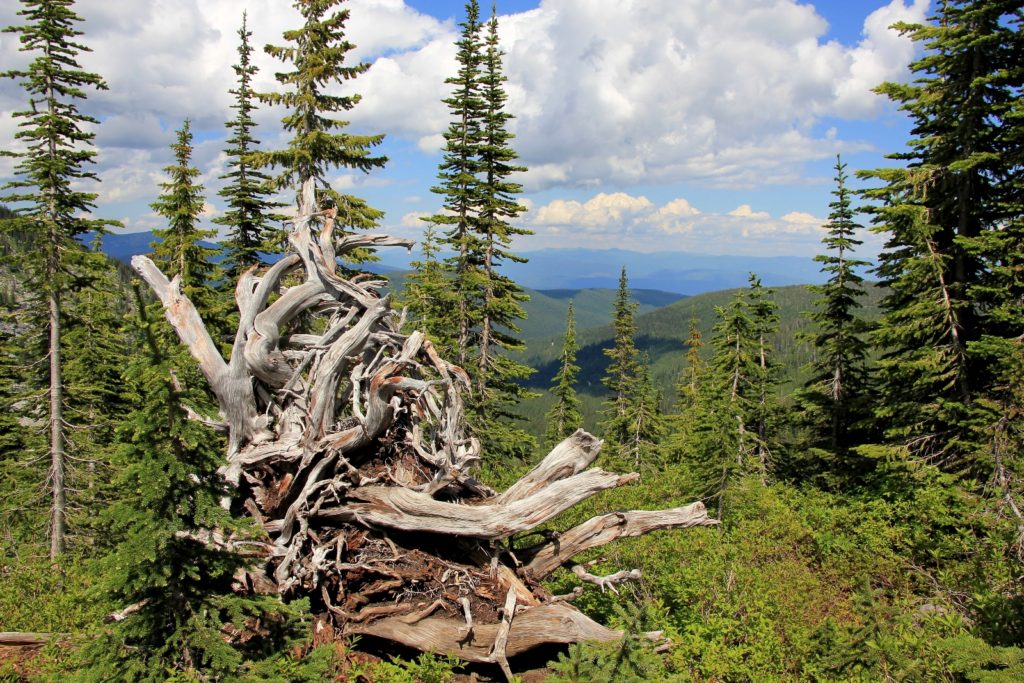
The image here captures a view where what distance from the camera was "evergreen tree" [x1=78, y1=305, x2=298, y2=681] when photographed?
4.61 m

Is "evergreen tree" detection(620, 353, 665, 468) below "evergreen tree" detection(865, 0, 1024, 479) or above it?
below

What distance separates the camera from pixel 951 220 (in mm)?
14125

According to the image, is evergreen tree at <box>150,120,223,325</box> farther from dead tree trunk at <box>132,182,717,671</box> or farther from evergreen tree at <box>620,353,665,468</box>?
evergreen tree at <box>620,353,665,468</box>

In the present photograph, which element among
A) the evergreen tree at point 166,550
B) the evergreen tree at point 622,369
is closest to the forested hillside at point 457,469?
the evergreen tree at point 166,550

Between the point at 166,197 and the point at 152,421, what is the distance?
56.5ft

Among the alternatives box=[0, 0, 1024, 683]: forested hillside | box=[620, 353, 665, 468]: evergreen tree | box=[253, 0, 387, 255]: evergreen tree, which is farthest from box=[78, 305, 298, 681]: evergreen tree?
box=[620, 353, 665, 468]: evergreen tree

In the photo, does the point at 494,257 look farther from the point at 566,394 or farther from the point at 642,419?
the point at 642,419

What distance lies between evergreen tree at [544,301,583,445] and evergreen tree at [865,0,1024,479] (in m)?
16.0

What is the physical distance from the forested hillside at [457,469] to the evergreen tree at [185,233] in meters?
0.12

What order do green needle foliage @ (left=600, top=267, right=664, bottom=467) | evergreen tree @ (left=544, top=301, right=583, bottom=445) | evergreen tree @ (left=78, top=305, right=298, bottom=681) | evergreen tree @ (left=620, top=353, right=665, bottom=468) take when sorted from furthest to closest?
1. green needle foliage @ (left=600, top=267, right=664, bottom=467)
2. evergreen tree @ (left=620, top=353, right=665, bottom=468)
3. evergreen tree @ (left=544, top=301, right=583, bottom=445)
4. evergreen tree @ (left=78, top=305, right=298, bottom=681)

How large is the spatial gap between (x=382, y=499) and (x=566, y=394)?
76.9 feet

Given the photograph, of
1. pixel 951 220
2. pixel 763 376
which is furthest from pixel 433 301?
pixel 951 220

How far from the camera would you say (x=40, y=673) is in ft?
18.8

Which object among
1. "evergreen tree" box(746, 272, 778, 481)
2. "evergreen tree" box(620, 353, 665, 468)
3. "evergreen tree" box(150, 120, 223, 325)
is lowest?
→ "evergreen tree" box(620, 353, 665, 468)
